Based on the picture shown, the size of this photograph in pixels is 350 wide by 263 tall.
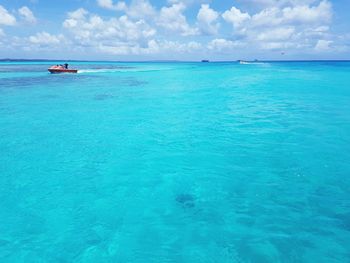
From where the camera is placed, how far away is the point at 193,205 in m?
8.11

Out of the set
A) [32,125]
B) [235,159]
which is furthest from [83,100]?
[235,159]

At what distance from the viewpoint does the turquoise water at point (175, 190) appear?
21.2ft

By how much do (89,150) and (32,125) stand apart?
6204mm

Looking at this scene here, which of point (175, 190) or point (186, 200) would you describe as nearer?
point (186, 200)

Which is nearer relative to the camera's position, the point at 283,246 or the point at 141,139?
the point at 283,246

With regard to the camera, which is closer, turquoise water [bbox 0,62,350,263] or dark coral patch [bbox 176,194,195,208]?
turquoise water [bbox 0,62,350,263]

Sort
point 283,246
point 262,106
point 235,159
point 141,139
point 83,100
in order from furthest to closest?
point 83,100 < point 262,106 < point 141,139 < point 235,159 < point 283,246

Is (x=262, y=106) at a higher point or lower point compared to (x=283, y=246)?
higher

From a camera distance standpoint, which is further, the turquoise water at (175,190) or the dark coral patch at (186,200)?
the dark coral patch at (186,200)

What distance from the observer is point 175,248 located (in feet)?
21.2

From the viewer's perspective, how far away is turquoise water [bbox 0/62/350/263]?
6449 millimetres

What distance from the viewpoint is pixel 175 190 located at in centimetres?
905

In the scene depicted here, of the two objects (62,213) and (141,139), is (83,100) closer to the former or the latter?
(141,139)

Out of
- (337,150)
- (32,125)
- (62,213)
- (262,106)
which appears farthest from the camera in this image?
(262,106)
